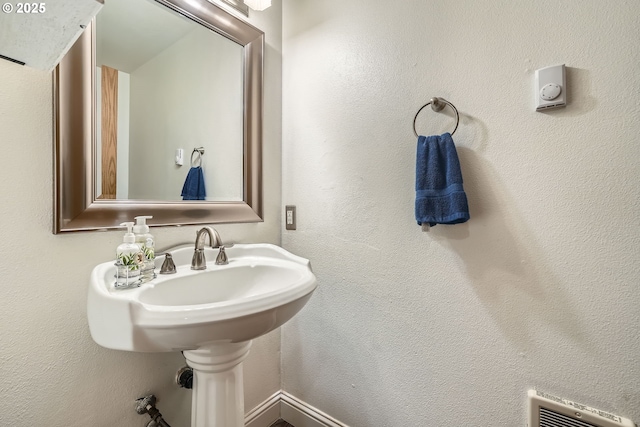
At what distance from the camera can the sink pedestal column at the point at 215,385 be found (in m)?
0.73

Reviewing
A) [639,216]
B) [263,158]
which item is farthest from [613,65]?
[263,158]

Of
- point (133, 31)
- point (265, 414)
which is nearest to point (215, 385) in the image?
point (265, 414)

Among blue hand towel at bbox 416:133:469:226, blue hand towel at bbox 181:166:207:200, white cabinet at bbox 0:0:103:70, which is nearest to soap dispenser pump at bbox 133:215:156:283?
blue hand towel at bbox 181:166:207:200

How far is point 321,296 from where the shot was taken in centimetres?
116

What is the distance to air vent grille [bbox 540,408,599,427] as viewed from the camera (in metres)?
0.68

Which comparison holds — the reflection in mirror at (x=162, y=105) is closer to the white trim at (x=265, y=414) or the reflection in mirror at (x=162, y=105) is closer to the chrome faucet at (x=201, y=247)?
the chrome faucet at (x=201, y=247)

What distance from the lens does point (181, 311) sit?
20.6 inches

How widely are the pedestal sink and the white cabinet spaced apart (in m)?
0.49

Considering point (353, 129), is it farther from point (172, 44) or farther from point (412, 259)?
point (172, 44)

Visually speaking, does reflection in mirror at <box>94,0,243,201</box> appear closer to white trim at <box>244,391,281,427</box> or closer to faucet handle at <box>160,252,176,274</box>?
faucet handle at <box>160,252,176,274</box>

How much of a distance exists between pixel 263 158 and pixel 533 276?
3.42 feet

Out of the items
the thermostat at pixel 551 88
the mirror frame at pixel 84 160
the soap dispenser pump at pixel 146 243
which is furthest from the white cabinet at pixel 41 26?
the thermostat at pixel 551 88

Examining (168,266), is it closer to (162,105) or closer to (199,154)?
(199,154)

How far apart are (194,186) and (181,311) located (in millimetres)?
615
